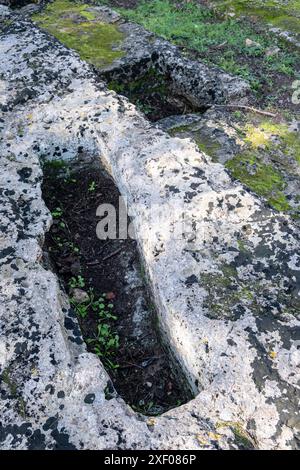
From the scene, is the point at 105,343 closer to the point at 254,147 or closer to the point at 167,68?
the point at 254,147

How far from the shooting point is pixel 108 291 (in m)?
3.40

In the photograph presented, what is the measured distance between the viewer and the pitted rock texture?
2.10 metres

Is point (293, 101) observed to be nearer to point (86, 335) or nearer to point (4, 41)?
point (4, 41)

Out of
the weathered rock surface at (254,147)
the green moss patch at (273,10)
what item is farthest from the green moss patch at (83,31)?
the green moss patch at (273,10)

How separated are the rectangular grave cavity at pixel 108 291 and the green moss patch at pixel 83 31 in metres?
2.47

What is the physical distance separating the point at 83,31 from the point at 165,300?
5.46 meters

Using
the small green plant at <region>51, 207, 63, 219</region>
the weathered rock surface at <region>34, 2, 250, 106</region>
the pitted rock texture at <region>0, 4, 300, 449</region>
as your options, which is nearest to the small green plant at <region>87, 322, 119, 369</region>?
the pitted rock texture at <region>0, 4, 300, 449</region>

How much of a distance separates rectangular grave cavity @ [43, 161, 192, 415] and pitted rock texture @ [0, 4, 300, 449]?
0.26 meters

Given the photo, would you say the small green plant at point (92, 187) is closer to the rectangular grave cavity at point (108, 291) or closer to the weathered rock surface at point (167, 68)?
the rectangular grave cavity at point (108, 291)

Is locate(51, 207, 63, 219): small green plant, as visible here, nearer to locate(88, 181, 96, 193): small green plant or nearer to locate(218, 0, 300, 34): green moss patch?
locate(88, 181, 96, 193): small green plant

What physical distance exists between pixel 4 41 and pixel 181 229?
3434mm

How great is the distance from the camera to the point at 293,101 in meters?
5.76

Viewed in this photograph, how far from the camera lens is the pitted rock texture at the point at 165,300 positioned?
6.90 ft

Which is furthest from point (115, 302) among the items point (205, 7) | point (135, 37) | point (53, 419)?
point (205, 7)
